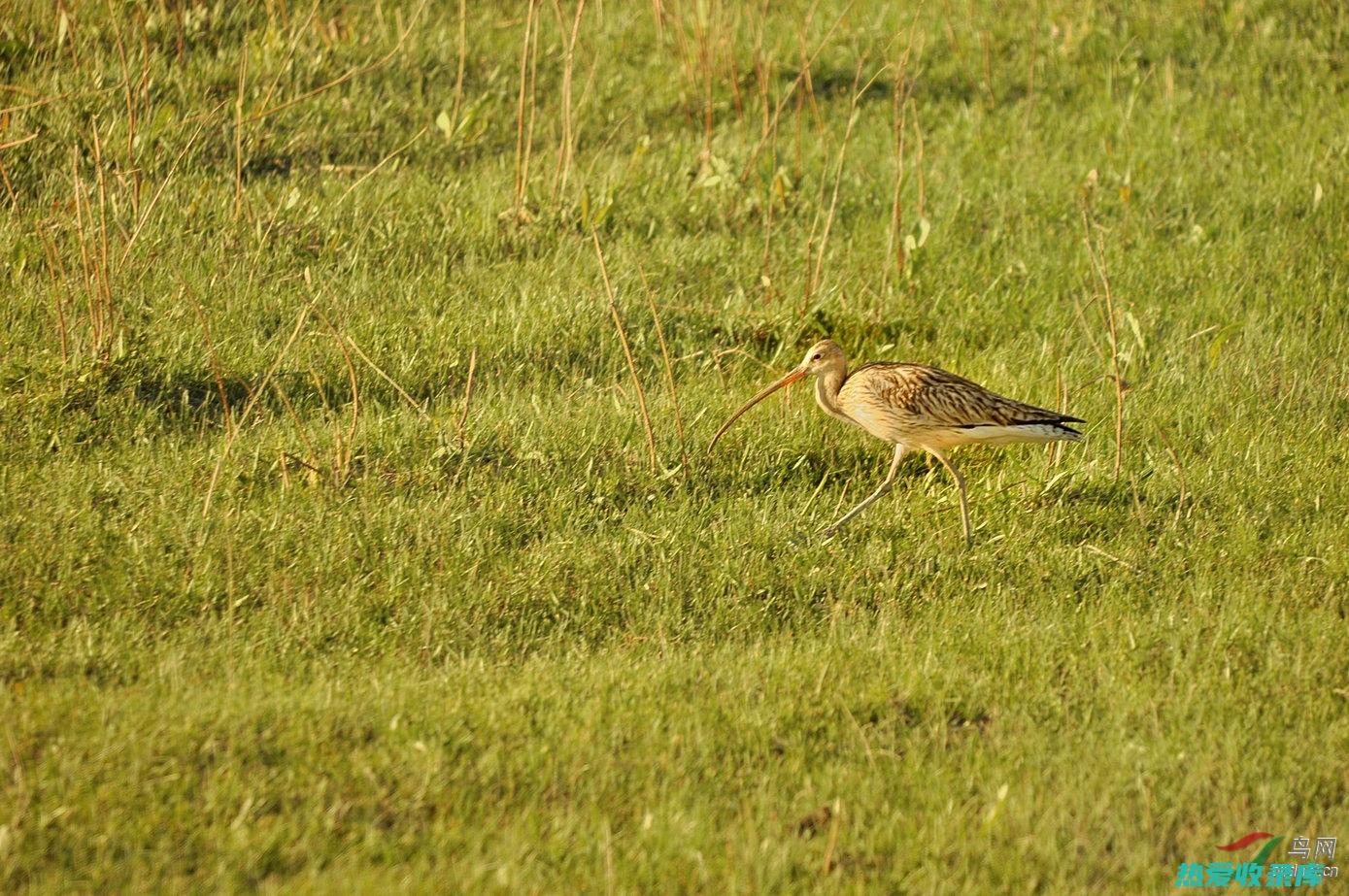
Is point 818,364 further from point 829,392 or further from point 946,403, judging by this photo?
point 946,403

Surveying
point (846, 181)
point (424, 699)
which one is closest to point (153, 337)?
point (424, 699)

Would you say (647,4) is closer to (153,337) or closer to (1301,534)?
(153,337)

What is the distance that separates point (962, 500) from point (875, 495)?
1.27 feet

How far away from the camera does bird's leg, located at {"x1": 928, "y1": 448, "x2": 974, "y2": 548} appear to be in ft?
20.7

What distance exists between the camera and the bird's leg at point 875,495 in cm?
634

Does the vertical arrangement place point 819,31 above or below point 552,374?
above

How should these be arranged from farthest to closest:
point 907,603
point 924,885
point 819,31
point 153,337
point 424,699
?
point 819,31 < point 153,337 < point 907,603 < point 424,699 < point 924,885

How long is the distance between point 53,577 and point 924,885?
335 centimetres

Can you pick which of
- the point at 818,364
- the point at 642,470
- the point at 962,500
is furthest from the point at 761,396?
the point at 962,500

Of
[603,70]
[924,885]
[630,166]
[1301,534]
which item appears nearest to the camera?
[924,885]

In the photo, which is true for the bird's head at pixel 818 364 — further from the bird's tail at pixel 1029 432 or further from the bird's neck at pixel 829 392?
the bird's tail at pixel 1029 432

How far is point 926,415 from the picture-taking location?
21.3 ft

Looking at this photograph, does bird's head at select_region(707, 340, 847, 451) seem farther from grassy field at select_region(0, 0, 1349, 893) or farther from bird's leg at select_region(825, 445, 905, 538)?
bird's leg at select_region(825, 445, 905, 538)

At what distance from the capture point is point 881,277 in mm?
8312
